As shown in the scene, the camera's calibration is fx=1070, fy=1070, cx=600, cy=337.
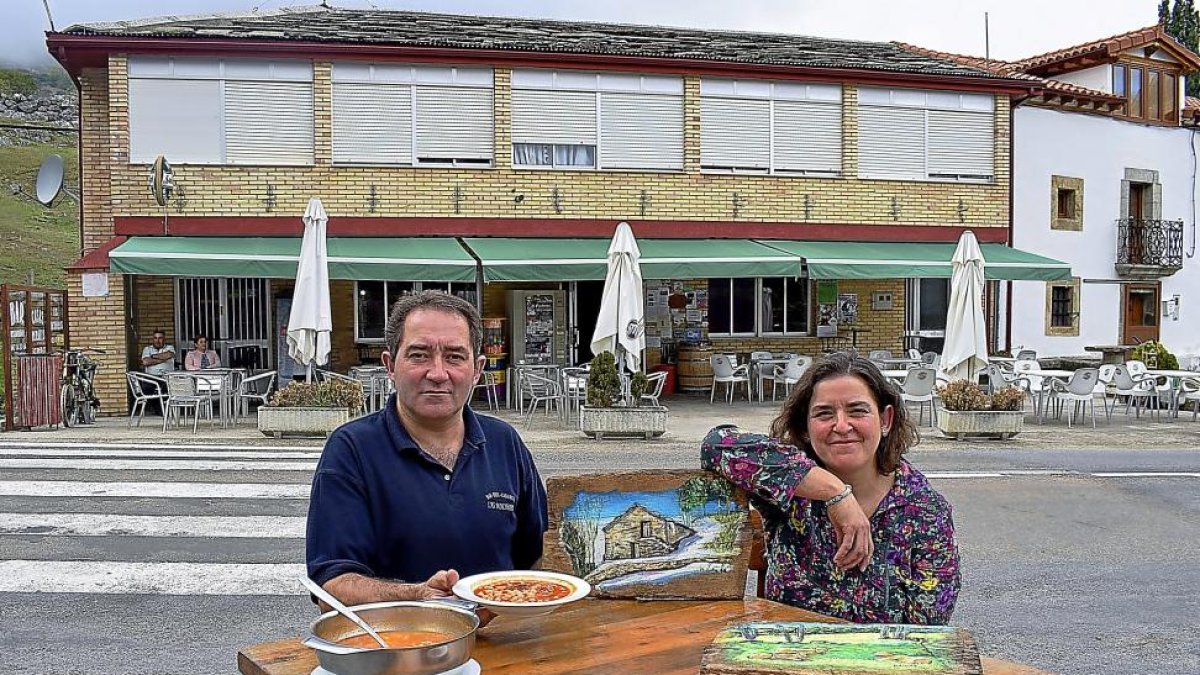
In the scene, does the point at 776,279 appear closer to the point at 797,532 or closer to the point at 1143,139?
the point at 1143,139

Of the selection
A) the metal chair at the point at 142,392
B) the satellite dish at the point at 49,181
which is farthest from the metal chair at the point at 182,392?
the satellite dish at the point at 49,181

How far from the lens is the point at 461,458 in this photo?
2.91 m

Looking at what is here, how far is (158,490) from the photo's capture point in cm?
939

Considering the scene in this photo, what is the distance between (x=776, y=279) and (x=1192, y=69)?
12.6 m

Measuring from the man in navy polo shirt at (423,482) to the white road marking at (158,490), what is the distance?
259 inches

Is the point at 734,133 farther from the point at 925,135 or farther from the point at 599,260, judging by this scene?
the point at 599,260

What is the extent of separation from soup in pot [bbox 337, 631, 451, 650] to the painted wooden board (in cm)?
74

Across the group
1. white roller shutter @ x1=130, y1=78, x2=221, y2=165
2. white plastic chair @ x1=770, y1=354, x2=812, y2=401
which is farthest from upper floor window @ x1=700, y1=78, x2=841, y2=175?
white roller shutter @ x1=130, y1=78, x2=221, y2=165

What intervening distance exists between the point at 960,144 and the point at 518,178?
28.9 feet

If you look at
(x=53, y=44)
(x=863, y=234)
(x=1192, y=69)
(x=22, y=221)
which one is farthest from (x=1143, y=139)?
(x=22, y=221)

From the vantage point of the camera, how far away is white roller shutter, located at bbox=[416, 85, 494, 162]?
18.0 meters

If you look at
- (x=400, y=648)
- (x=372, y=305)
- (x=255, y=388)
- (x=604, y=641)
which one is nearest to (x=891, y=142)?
(x=372, y=305)

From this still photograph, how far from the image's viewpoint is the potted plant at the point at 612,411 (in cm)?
1351

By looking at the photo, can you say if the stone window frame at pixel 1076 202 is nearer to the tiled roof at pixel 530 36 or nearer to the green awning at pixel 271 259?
the tiled roof at pixel 530 36
